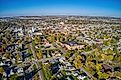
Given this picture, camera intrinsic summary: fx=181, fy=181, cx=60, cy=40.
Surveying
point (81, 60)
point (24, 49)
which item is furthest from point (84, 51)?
point (24, 49)

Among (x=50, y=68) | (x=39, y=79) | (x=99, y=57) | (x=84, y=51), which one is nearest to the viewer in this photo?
(x=39, y=79)

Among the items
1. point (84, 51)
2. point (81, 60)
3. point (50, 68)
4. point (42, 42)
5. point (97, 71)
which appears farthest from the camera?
point (42, 42)

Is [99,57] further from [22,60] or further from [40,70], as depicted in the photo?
[22,60]

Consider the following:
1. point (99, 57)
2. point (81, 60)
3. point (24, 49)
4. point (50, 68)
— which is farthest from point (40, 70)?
point (24, 49)

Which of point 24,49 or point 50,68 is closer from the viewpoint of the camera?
point 50,68

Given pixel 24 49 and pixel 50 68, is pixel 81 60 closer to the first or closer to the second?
pixel 50 68

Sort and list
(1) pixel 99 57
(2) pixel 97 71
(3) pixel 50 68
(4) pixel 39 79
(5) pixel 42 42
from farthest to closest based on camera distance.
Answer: (5) pixel 42 42
(1) pixel 99 57
(3) pixel 50 68
(2) pixel 97 71
(4) pixel 39 79

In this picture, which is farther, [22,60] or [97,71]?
[22,60]

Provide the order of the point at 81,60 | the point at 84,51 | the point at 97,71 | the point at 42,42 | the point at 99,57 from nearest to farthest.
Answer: the point at 97,71 < the point at 81,60 < the point at 99,57 < the point at 84,51 < the point at 42,42
